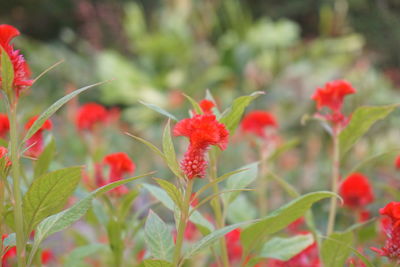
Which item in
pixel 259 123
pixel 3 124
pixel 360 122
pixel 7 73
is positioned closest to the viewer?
pixel 7 73

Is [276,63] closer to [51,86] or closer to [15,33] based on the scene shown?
[51,86]

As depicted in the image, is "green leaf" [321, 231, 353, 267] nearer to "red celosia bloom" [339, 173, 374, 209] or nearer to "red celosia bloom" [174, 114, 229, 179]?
"red celosia bloom" [174, 114, 229, 179]

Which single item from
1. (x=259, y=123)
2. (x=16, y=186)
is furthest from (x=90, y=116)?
(x=16, y=186)

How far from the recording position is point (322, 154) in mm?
2900

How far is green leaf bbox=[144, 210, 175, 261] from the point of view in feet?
2.02

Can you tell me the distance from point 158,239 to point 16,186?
6.8 inches

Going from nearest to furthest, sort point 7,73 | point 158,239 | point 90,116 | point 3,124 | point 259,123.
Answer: point 7,73 < point 158,239 < point 3,124 < point 259,123 < point 90,116

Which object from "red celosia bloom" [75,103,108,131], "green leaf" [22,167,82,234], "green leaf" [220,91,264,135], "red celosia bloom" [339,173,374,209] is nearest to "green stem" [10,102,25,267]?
"green leaf" [22,167,82,234]

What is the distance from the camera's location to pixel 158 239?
62cm

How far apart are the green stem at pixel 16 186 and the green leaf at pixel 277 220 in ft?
0.79

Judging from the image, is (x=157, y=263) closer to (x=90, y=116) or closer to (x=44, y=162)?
(x=44, y=162)

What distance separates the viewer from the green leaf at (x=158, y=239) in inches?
24.2

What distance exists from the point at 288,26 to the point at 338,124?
20.8 ft

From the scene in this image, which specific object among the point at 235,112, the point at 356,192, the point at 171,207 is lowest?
the point at 356,192
